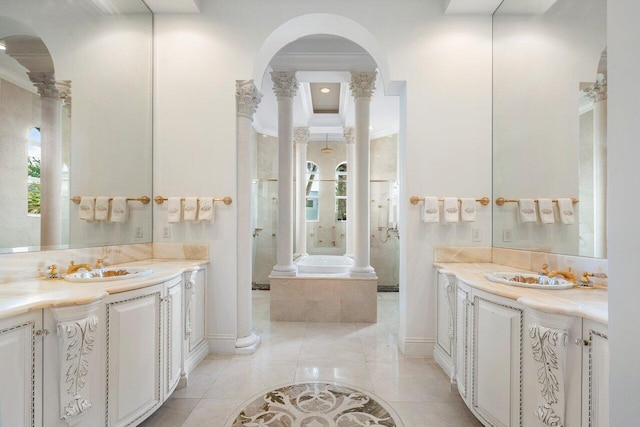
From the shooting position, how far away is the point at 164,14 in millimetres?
3062

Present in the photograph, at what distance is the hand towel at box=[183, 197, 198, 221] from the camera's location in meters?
2.94

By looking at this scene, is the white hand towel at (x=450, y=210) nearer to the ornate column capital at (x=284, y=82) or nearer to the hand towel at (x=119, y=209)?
the ornate column capital at (x=284, y=82)

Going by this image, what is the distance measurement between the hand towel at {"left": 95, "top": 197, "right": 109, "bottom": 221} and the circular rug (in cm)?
188

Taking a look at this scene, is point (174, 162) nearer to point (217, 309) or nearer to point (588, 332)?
point (217, 309)

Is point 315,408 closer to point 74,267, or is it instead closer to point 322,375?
point 322,375

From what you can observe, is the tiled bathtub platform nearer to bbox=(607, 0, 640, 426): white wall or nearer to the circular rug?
the circular rug

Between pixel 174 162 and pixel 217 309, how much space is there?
153 centimetres

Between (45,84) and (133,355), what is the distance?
6.03 ft

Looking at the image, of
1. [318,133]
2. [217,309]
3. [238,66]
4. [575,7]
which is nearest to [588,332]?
[575,7]

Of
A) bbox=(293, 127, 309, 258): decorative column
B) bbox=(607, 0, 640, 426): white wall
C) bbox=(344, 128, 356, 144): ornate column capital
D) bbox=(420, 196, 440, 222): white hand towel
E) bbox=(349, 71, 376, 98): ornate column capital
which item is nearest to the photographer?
bbox=(607, 0, 640, 426): white wall

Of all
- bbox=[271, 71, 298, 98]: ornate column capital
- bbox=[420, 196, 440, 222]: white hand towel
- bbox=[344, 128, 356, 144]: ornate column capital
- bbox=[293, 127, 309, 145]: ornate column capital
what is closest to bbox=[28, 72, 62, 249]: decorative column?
bbox=[271, 71, 298, 98]: ornate column capital

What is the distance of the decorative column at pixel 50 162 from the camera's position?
6.45ft

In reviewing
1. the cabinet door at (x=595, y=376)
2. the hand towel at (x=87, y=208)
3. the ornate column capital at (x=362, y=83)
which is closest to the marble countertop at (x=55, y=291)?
the hand towel at (x=87, y=208)

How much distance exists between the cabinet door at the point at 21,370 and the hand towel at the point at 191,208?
5.18 feet
